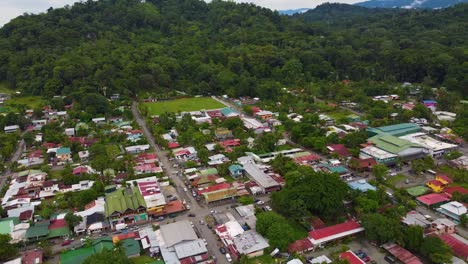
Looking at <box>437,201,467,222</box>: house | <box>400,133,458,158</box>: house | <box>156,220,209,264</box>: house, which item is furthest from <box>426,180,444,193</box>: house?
<box>156,220,209,264</box>: house

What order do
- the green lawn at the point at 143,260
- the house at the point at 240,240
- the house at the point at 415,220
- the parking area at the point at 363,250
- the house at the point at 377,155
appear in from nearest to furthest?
the parking area at the point at 363,250, the green lawn at the point at 143,260, the house at the point at 240,240, the house at the point at 415,220, the house at the point at 377,155

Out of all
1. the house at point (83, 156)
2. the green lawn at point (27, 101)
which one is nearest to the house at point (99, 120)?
the house at point (83, 156)

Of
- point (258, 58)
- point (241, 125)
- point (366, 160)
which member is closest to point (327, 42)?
point (258, 58)

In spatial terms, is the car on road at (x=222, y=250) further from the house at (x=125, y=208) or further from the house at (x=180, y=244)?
the house at (x=125, y=208)

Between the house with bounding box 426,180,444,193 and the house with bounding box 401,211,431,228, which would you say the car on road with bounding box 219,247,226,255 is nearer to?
the house with bounding box 401,211,431,228

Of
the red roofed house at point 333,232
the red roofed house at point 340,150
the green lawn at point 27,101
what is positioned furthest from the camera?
the green lawn at point 27,101

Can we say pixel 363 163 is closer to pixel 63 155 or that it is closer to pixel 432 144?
pixel 432 144
